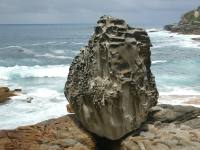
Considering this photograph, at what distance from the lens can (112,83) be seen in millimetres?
10945

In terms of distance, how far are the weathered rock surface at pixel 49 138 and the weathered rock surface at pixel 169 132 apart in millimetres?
1023

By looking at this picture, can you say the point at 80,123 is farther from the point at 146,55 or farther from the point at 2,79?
the point at 2,79

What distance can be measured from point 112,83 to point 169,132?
6.06 feet

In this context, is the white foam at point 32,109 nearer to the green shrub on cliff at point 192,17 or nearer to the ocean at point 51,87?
the ocean at point 51,87

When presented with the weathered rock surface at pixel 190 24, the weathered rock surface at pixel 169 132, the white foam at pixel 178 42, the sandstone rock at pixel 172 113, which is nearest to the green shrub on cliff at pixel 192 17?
the weathered rock surface at pixel 190 24

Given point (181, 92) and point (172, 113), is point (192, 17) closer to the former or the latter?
point (181, 92)

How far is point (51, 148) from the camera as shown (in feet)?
35.7

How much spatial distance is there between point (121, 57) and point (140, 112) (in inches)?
58.4

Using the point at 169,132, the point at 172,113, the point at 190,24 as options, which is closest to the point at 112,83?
the point at 169,132

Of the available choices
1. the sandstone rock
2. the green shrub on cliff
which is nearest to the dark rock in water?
the sandstone rock

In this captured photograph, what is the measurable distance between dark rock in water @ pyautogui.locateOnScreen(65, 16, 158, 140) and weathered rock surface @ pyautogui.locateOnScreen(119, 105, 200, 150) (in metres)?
0.34

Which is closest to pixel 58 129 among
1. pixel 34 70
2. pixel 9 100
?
pixel 9 100

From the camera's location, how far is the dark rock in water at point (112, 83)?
10.9 metres

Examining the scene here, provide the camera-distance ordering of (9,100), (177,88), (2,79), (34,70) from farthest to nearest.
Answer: (34,70), (2,79), (177,88), (9,100)
